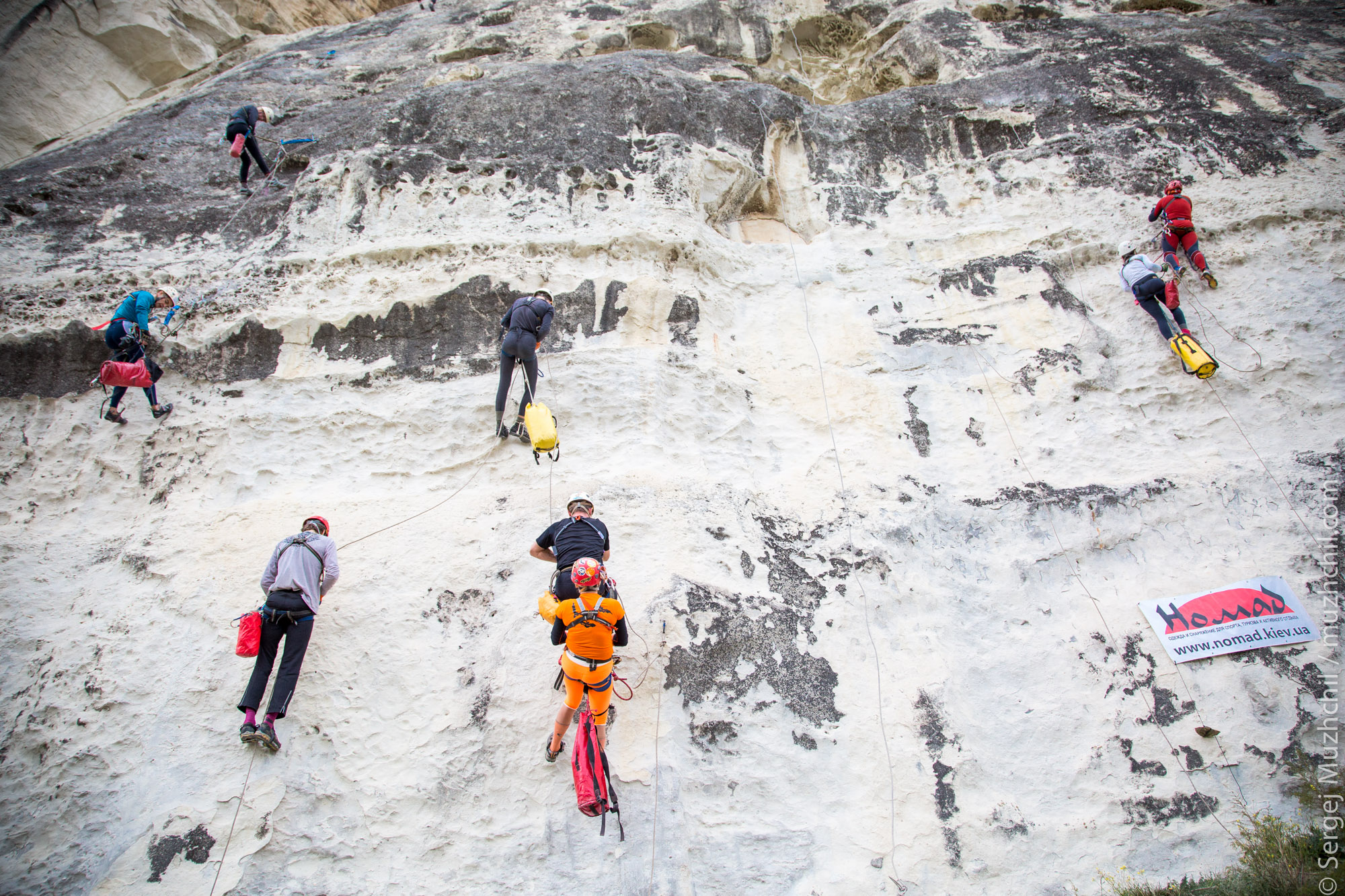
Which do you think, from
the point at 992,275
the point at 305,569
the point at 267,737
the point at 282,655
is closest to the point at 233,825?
the point at 267,737

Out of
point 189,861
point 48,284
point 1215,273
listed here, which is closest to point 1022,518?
point 1215,273

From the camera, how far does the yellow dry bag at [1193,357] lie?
6.03m

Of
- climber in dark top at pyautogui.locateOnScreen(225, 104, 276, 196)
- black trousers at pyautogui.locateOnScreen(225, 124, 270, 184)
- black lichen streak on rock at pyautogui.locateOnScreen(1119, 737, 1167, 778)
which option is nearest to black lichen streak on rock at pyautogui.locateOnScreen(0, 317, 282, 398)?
climber in dark top at pyautogui.locateOnScreen(225, 104, 276, 196)

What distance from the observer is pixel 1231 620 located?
5.16 metres

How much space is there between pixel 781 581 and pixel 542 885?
2.57 m

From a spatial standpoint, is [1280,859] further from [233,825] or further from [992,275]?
[233,825]

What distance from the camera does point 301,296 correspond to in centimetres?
686

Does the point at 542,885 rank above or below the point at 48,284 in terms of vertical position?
below

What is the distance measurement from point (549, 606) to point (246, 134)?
686 cm

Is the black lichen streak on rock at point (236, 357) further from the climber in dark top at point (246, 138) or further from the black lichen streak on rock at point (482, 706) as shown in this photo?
the black lichen streak on rock at point (482, 706)

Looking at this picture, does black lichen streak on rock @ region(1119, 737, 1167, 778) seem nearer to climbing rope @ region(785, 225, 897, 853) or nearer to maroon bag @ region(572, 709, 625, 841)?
climbing rope @ region(785, 225, 897, 853)

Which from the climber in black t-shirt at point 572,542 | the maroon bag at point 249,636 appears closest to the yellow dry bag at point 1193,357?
the climber in black t-shirt at point 572,542

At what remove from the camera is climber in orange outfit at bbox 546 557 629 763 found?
415cm

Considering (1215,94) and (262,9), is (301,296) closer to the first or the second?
(262,9)
